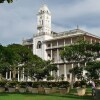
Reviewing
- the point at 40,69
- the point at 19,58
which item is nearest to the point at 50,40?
the point at 19,58

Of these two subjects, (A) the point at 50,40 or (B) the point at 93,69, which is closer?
(B) the point at 93,69

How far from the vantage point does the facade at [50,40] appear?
85.7 m

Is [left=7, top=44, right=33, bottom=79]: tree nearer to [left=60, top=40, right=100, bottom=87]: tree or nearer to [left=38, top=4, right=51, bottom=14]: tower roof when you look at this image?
[left=60, top=40, right=100, bottom=87]: tree

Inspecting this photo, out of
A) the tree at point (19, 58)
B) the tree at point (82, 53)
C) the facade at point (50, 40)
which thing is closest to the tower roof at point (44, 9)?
the facade at point (50, 40)

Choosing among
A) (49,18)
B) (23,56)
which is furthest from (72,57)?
(49,18)

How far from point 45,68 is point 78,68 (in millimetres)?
17423

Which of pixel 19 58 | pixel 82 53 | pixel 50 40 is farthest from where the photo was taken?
pixel 50 40

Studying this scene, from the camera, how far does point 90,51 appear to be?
3781 centimetres

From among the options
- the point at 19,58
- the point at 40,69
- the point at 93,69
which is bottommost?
the point at 93,69

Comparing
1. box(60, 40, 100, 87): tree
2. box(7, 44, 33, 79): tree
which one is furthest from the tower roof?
box(60, 40, 100, 87): tree

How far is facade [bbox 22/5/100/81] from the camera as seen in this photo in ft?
281

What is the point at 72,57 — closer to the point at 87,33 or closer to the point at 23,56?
the point at 23,56

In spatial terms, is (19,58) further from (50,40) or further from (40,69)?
(50,40)

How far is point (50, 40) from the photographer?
299 feet
